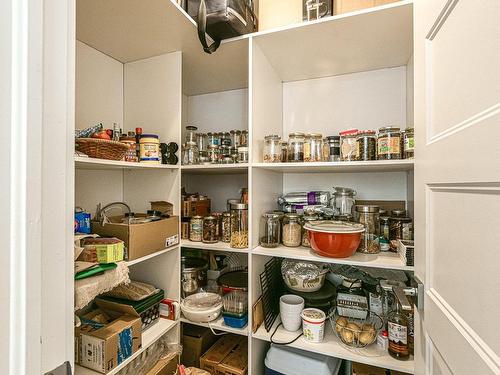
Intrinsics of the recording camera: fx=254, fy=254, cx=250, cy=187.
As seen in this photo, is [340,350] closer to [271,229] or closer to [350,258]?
[350,258]

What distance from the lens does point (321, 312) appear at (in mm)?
1159

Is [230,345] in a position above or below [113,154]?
below

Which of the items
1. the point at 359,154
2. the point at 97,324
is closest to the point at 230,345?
the point at 97,324

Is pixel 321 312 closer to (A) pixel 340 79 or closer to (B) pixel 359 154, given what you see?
(B) pixel 359 154

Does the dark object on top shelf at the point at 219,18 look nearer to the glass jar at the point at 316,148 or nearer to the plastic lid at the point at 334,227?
the glass jar at the point at 316,148

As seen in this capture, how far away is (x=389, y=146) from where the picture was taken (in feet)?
3.33

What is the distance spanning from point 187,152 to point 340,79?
3.24 ft

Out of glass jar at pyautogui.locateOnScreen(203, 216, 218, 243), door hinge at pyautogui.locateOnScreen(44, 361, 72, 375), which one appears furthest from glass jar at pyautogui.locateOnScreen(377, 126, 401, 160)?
door hinge at pyautogui.locateOnScreen(44, 361, 72, 375)

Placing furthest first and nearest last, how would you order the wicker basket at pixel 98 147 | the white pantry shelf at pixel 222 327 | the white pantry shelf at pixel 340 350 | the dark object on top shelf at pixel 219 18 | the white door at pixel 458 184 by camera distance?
the white pantry shelf at pixel 222 327 → the dark object on top shelf at pixel 219 18 → the white pantry shelf at pixel 340 350 → the wicker basket at pixel 98 147 → the white door at pixel 458 184

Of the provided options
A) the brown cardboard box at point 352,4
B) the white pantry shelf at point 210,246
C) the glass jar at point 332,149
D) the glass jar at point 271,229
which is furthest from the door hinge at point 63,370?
the brown cardboard box at point 352,4

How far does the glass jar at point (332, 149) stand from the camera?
1.14 meters

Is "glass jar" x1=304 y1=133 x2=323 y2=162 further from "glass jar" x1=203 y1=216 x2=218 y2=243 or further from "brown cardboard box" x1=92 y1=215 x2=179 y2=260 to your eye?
"brown cardboard box" x1=92 y1=215 x2=179 y2=260

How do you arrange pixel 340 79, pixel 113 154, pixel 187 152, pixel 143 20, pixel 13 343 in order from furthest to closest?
pixel 340 79 < pixel 187 152 < pixel 143 20 < pixel 113 154 < pixel 13 343

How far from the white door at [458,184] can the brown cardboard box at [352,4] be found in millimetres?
379
